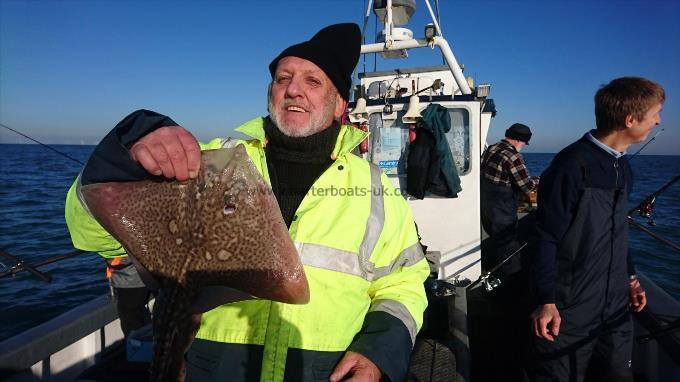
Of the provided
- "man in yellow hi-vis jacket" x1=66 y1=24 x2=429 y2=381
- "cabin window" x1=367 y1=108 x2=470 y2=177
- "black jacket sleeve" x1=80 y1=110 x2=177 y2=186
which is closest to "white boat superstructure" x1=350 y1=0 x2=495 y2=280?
"cabin window" x1=367 y1=108 x2=470 y2=177

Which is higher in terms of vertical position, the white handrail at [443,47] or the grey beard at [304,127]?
the white handrail at [443,47]

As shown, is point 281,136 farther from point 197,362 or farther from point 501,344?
point 501,344

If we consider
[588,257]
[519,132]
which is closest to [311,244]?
[588,257]

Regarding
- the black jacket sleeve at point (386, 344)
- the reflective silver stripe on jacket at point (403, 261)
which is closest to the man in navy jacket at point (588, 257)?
the reflective silver stripe on jacket at point (403, 261)

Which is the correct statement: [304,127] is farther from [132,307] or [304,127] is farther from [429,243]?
[429,243]

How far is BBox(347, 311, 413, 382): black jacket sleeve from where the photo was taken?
5.21 ft

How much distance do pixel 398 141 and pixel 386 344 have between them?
15.3ft

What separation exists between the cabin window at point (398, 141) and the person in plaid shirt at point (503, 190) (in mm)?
458

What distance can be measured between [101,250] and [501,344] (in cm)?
447

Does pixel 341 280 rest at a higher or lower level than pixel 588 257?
higher

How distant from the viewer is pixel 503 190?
5730mm

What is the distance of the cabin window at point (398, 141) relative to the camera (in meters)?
5.73

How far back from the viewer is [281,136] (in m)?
2.17

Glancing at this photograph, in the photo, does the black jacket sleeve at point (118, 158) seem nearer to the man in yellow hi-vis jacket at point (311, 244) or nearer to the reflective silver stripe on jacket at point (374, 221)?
the man in yellow hi-vis jacket at point (311, 244)
